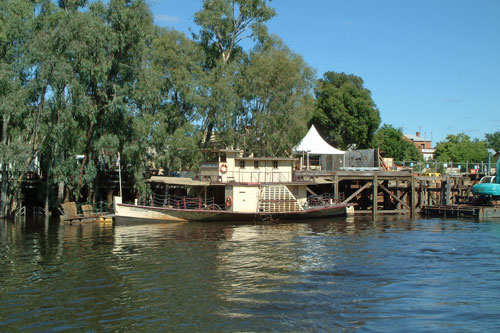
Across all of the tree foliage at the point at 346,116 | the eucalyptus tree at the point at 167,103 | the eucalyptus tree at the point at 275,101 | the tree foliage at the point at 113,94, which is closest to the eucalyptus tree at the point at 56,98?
the tree foliage at the point at 113,94

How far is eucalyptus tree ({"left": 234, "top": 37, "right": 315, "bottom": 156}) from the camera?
46.3 m

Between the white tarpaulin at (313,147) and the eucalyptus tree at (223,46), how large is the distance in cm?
815

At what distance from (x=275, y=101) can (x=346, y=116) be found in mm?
21769

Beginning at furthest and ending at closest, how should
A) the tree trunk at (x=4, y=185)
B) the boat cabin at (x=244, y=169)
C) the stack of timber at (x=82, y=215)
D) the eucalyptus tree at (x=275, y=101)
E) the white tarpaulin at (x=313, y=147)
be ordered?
the white tarpaulin at (x=313, y=147) < the eucalyptus tree at (x=275, y=101) < the boat cabin at (x=244, y=169) < the tree trunk at (x=4, y=185) < the stack of timber at (x=82, y=215)

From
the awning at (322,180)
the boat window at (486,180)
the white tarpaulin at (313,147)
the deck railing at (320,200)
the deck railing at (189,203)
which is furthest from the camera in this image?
the white tarpaulin at (313,147)

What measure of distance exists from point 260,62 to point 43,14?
19383mm

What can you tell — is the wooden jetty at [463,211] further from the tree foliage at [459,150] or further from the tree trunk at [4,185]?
the tree foliage at [459,150]

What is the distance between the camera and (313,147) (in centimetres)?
4906

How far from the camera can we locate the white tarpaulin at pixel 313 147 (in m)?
48.1

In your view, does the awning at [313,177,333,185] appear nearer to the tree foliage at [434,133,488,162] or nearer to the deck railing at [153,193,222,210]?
the deck railing at [153,193,222,210]

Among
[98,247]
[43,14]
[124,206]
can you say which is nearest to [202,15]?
[43,14]

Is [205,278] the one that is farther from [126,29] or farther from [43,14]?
[43,14]

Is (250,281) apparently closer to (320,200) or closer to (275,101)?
(320,200)

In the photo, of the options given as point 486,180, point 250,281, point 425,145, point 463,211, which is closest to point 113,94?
point 250,281
